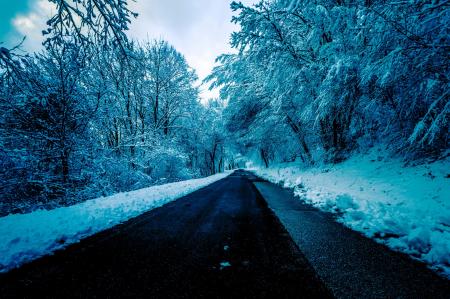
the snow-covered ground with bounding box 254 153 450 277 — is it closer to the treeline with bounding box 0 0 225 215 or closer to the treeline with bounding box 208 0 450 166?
the treeline with bounding box 208 0 450 166

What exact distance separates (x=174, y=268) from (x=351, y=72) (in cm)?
738

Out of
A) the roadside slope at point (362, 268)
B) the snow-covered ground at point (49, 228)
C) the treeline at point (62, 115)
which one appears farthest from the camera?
the treeline at point (62, 115)

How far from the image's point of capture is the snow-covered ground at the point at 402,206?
119 inches

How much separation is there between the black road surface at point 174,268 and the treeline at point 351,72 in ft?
13.1

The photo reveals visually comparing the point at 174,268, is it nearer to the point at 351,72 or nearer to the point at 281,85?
the point at 351,72

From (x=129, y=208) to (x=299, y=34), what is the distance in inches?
417

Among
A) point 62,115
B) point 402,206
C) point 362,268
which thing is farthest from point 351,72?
point 62,115

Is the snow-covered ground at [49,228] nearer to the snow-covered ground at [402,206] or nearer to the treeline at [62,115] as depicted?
the treeline at [62,115]

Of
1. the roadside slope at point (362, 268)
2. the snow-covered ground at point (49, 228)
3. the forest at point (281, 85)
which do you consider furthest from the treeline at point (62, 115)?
the roadside slope at point (362, 268)

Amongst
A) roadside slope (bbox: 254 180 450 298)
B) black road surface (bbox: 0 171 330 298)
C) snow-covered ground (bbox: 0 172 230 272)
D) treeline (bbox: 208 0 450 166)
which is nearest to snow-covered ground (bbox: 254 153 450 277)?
roadside slope (bbox: 254 180 450 298)

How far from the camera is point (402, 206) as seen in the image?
4.94 metres

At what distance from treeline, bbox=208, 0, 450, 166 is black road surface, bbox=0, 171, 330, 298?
157 inches

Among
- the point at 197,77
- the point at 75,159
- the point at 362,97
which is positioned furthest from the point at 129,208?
the point at 197,77

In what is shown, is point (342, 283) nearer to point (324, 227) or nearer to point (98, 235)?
point (324, 227)
